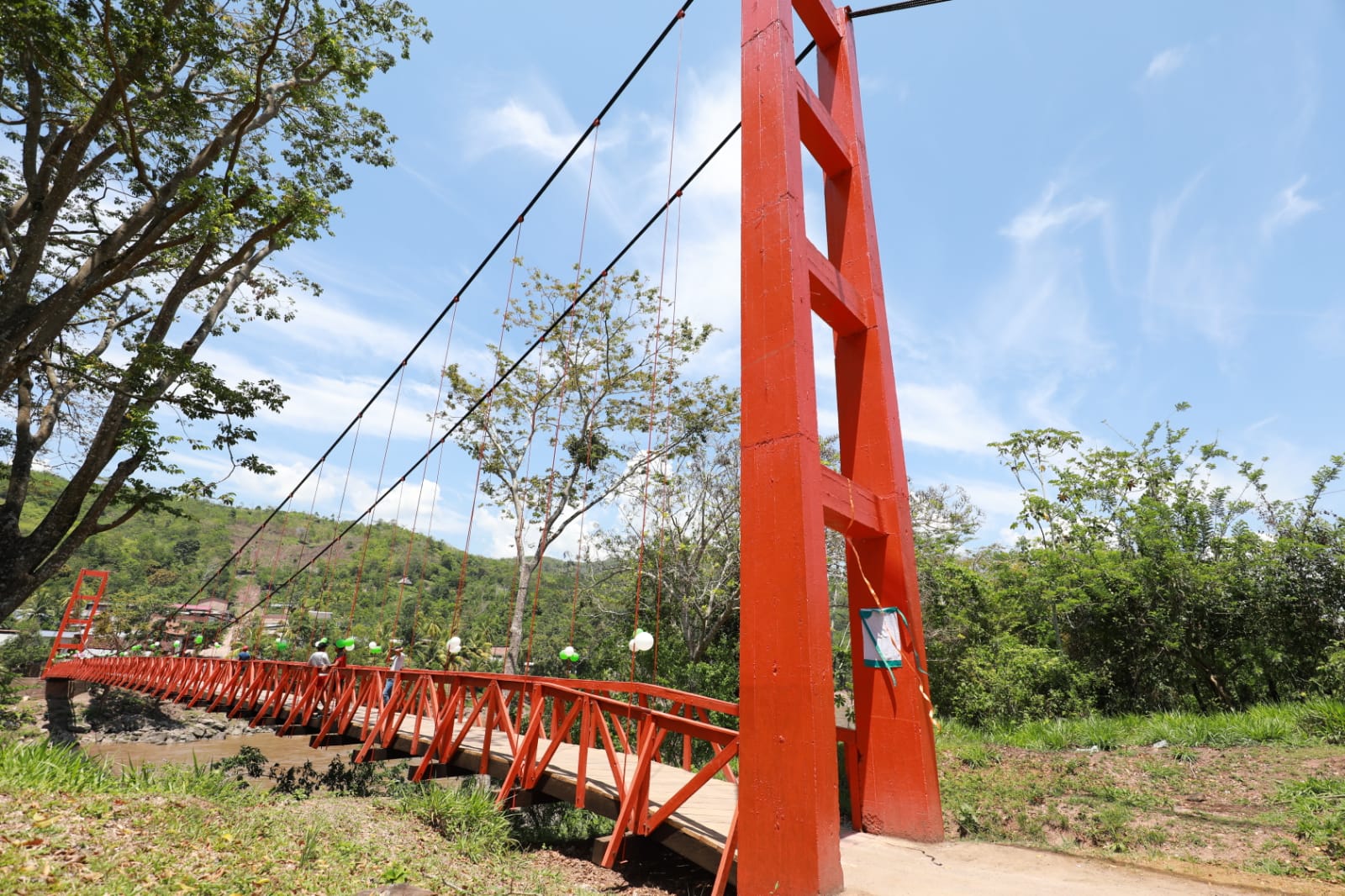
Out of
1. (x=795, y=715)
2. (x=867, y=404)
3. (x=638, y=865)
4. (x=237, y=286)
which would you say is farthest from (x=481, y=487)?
(x=795, y=715)

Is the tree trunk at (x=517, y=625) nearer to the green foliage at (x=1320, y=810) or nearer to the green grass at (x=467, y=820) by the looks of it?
the green grass at (x=467, y=820)

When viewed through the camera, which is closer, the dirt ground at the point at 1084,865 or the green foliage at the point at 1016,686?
the dirt ground at the point at 1084,865

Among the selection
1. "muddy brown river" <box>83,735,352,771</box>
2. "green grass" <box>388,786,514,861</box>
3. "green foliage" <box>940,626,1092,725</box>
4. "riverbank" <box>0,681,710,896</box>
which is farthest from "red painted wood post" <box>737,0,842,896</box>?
"muddy brown river" <box>83,735,352,771</box>

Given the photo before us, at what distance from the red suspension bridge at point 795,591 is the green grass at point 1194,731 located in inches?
144

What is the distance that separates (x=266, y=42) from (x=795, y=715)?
14119 millimetres

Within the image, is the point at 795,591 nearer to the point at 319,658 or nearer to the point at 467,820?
the point at 467,820

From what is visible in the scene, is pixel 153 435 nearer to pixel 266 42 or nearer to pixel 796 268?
pixel 266 42

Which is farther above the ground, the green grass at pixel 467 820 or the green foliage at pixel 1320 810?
the green foliage at pixel 1320 810

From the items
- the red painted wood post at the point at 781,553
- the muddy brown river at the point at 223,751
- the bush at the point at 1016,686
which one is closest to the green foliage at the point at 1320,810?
the red painted wood post at the point at 781,553

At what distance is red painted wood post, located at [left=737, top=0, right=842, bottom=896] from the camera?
360cm

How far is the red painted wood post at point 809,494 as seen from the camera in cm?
370

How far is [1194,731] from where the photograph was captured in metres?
7.12

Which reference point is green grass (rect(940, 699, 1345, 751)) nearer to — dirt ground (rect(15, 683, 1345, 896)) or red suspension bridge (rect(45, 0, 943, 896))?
dirt ground (rect(15, 683, 1345, 896))

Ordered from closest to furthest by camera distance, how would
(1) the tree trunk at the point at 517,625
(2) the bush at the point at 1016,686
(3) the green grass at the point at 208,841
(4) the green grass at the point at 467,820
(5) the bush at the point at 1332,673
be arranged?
1. (3) the green grass at the point at 208,841
2. (4) the green grass at the point at 467,820
3. (5) the bush at the point at 1332,673
4. (2) the bush at the point at 1016,686
5. (1) the tree trunk at the point at 517,625
